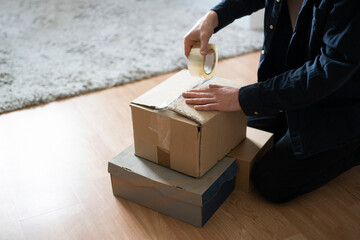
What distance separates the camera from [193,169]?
4.18ft

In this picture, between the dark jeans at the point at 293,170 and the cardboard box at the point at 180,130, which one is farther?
the dark jeans at the point at 293,170

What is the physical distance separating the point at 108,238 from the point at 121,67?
3.95 ft

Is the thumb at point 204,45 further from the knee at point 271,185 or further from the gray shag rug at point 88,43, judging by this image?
the gray shag rug at point 88,43

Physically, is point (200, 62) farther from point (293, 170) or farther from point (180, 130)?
point (293, 170)

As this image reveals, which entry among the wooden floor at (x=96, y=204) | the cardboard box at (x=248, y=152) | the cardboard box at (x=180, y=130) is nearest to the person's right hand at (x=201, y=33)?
the cardboard box at (x=180, y=130)

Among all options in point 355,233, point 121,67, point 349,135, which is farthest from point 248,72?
point 355,233

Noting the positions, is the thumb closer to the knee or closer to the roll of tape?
the roll of tape

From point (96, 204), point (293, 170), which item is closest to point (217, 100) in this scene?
point (293, 170)

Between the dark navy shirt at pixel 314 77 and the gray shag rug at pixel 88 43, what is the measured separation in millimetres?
960

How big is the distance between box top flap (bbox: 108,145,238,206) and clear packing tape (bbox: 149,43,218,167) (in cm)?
5

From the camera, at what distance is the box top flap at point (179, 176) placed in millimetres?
1240

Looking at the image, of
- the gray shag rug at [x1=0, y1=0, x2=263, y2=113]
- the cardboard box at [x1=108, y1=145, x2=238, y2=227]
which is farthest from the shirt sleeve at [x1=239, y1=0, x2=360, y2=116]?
the gray shag rug at [x1=0, y1=0, x2=263, y2=113]

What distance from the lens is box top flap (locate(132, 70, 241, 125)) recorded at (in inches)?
48.3

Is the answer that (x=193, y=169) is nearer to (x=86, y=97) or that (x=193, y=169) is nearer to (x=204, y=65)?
(x=204, y=65)
